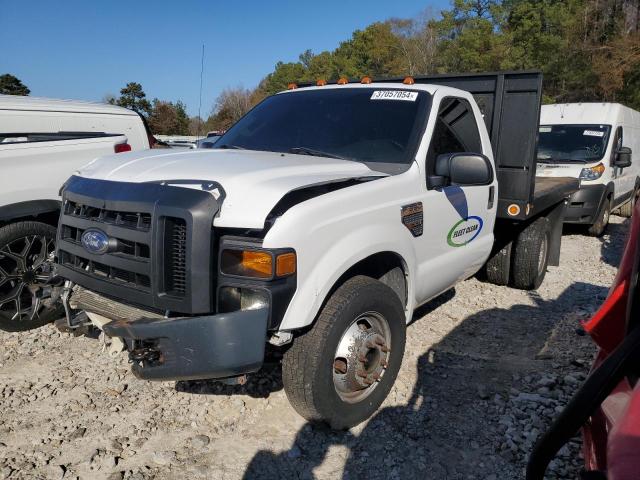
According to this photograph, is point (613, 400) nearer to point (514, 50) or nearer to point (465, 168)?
point (465, 168)

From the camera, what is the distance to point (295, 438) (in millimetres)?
2953

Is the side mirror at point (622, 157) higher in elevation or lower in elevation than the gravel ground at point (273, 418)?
higher

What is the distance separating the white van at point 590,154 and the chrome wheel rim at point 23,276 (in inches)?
291

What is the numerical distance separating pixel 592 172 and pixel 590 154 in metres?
0.51

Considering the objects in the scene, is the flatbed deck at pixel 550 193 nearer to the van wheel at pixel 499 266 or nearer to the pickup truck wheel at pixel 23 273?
the van wheel at pixel 499 266

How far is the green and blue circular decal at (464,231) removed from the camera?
3.87 metres

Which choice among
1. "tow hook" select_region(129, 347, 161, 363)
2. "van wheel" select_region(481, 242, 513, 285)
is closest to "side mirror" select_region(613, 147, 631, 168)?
"van wheel" select_region(481, 242, 513, 285)

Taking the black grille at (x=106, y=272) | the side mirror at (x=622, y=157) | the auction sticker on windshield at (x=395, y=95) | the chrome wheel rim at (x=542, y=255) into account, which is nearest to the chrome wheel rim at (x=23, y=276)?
the black grille at (x=106, y=272)

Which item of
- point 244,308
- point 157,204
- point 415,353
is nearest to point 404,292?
point 415,353

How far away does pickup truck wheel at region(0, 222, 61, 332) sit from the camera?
13.4 feet

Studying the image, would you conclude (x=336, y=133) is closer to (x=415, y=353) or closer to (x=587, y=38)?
(x=415, y=353)

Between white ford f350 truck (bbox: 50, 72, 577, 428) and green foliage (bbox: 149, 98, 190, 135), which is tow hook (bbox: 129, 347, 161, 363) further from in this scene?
green foliage (bbox: 149, 98, 190, 135)

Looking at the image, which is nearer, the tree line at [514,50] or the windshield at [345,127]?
the windshield at [345,127]

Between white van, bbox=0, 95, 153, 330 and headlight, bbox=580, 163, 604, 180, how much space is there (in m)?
7.36
